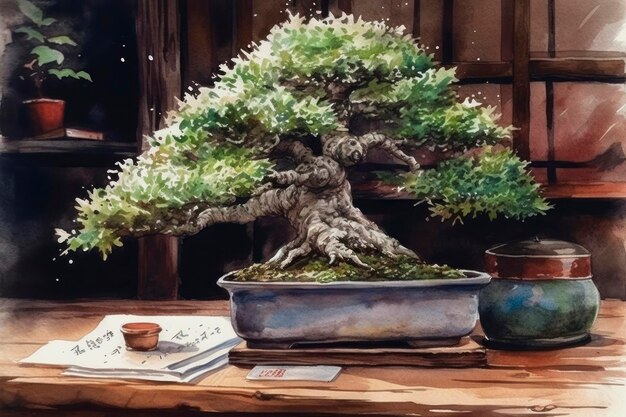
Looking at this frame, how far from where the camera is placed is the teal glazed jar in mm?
1681

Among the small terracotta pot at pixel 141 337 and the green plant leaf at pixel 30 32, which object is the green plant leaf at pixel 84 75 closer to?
the green plant leaf at pixel 30 32

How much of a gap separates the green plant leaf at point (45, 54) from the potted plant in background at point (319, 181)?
813 mm

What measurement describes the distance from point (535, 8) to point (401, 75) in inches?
35.7

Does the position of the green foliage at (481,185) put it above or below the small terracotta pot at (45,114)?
below

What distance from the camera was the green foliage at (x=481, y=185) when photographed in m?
1.69

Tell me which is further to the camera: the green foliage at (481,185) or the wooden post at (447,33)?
the wooden post at (447,33)

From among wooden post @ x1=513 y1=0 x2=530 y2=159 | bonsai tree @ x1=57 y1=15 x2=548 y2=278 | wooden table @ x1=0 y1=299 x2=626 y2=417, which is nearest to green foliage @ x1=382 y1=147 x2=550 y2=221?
bonsai tree @ x1=57 y1=15 x2=548 y2=278

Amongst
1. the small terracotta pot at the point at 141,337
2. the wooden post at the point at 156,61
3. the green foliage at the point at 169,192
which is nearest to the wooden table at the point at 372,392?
the small terracotta pot at the point at 141,337

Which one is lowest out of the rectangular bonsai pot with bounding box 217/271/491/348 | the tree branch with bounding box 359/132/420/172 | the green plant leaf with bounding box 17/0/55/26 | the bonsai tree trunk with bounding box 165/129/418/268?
the rectangular bonsai pot with bounding box 217/271/491/348

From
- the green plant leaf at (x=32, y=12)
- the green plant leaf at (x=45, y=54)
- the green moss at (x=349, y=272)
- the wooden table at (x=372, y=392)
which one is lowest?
the wooden table at (x=372, y=392)

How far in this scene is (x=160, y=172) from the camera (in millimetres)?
1610

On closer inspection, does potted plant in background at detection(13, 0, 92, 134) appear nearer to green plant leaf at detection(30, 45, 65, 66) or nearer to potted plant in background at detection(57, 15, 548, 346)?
green plant leaf at detection(30, 45, 65, 66)

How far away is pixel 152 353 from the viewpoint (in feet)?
5.42

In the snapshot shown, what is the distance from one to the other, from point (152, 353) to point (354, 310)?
42cm
